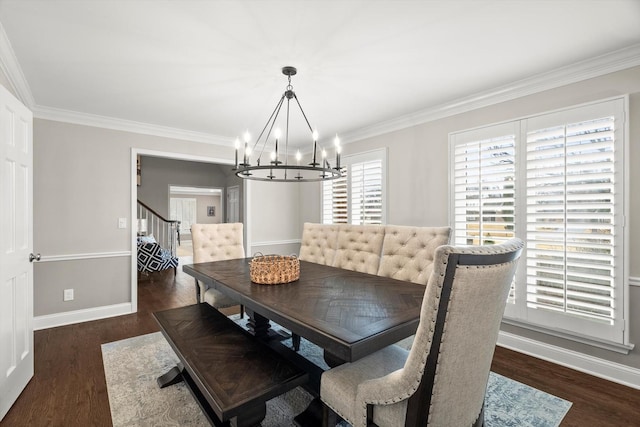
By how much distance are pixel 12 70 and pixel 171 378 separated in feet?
8.77

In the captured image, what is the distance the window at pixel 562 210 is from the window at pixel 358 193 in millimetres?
1239

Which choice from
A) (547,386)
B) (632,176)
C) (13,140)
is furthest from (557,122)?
(13,140)

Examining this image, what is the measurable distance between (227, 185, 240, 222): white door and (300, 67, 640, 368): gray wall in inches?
157

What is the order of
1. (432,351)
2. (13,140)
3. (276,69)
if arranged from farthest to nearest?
(276,69) < (13,140) < (432,351)

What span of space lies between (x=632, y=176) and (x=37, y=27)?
4117 millimetres

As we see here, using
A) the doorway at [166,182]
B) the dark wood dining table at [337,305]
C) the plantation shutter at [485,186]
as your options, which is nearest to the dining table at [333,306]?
the dark wood dining table at [337,305]

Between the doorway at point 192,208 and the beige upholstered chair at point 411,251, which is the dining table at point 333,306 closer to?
the beige upholstered chair at point 411,251

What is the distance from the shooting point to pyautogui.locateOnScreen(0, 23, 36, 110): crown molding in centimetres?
201

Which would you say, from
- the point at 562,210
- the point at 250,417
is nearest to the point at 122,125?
the point at 250,417

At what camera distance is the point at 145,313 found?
375 cm

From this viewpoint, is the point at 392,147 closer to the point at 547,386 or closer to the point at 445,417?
the point at 547,386

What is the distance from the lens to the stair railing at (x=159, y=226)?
7039 mm

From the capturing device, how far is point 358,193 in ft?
14.0

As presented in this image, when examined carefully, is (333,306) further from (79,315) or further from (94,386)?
(79,315)
